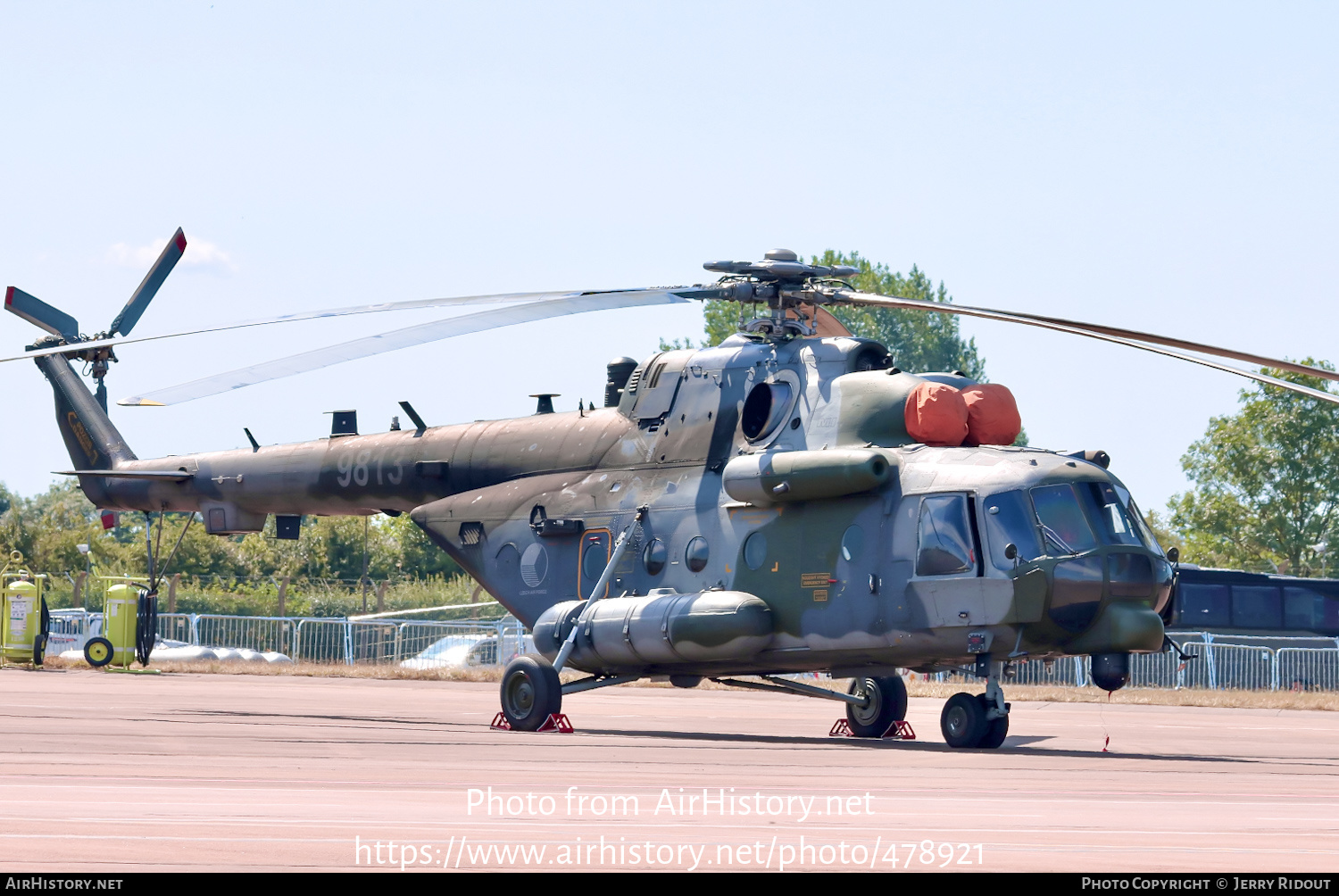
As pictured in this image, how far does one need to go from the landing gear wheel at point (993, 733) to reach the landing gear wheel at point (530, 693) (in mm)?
4390

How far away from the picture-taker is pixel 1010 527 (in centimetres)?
1432

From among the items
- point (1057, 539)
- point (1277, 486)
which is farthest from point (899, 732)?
point (1277, 486)

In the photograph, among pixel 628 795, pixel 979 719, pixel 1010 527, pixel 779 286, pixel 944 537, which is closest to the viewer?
pixel 628 795

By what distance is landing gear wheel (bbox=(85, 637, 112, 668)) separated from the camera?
95.9 feet

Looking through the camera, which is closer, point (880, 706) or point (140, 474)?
point (880, 706)

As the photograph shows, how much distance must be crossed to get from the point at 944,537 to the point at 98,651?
65.2 ft

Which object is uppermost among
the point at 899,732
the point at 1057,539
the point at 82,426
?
the point at 82,426

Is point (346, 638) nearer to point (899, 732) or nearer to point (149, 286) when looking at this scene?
point (149, 286)

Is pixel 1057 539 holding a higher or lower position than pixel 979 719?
higher

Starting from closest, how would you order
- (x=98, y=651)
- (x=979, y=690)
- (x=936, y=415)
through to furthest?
(x=936, y=415)
(x=98, y=651)
(x=979, y=690)

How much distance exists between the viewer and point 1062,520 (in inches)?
562

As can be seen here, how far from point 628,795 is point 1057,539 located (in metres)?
6.46

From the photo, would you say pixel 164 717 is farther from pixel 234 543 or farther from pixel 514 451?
pixel 234 543

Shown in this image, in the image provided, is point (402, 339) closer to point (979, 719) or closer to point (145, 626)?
point (979, 719)
